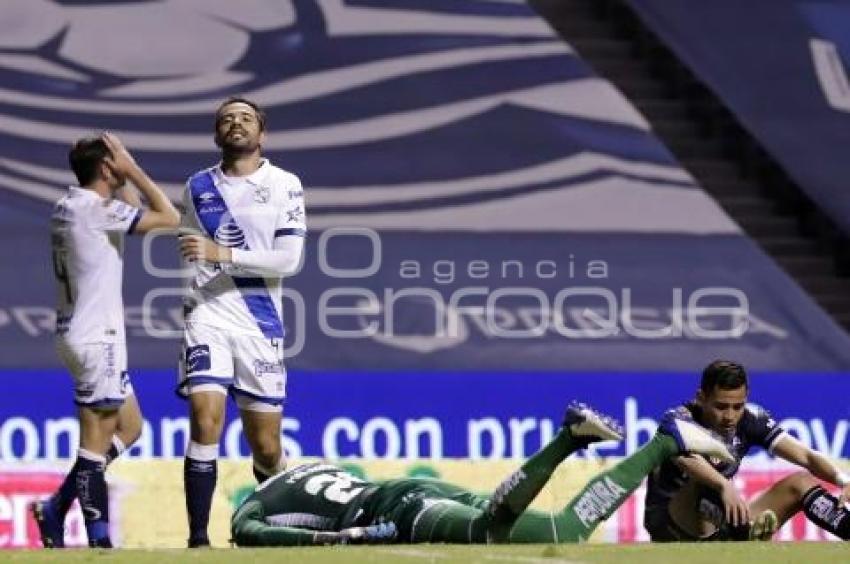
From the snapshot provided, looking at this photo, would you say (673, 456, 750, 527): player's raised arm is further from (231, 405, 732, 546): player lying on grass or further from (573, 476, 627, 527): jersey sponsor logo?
(573, 476, 627, 527): jersey sponsor logo

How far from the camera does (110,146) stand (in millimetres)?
9406

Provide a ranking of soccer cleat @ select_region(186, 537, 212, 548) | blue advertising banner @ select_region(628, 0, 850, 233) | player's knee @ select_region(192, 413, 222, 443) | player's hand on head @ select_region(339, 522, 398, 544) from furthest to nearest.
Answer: blue advertising banner @ select_region(628, 0, 850, 233), player's knee @ select_region(192, 413, 222, 443), soccer cleat @ select_region(186, 537, 212, 548), player's hand on head @ select_region(339, 522, 398, 544)

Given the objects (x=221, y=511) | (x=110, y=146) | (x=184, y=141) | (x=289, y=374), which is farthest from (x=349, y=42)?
(x=110, y=146)

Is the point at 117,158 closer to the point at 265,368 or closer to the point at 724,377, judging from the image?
the point at 265,368

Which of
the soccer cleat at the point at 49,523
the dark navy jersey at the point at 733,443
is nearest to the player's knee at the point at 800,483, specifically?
the dark navy jersey at the point at 733,443

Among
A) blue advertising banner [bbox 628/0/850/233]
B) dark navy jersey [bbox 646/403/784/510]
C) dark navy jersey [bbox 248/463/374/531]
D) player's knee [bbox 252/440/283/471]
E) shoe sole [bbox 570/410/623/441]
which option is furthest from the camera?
blue advertising banner [bbox 628/0/850/233]

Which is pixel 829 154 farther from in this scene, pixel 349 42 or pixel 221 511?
pixel 221 511

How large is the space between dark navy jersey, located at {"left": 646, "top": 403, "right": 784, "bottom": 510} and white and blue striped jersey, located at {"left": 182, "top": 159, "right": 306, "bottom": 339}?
154 cm

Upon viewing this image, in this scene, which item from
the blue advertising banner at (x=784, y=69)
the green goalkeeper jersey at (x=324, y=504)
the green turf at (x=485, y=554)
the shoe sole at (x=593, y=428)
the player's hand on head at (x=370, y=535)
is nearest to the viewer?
the green turf at (x=485, y=554)

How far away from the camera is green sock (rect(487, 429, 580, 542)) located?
27.5 ft

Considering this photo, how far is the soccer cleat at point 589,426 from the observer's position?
8.34 m

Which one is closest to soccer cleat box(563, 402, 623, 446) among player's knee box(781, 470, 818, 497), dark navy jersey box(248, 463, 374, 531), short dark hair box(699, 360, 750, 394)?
dark navy jersey box(248, 463, 374, 531)

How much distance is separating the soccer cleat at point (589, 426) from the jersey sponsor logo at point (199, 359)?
157cm

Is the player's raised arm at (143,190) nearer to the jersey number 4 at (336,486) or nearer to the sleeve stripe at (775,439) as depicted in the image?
the jersey number 4 at (336,486)
